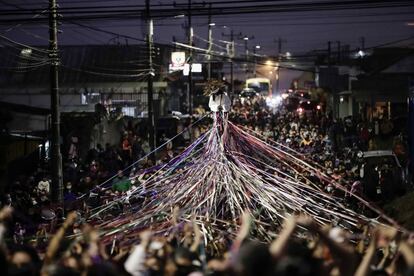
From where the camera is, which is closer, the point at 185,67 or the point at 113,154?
the point at 113,154

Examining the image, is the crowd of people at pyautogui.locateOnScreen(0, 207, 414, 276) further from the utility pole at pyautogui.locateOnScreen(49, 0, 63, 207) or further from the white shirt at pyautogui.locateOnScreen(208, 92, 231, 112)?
the utility pole at pyautogui.locateOnScreen(49, 0, 63, 207)

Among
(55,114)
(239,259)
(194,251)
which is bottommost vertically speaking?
(194,251)

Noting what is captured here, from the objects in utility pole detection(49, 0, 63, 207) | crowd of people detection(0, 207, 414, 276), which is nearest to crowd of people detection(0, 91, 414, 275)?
crowd of people detection(0, 207, 414, 276)

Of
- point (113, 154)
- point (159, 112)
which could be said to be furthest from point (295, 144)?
point (159, 112)

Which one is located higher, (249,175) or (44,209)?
(249,175)

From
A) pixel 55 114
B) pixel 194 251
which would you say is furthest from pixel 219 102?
pixel 55 114

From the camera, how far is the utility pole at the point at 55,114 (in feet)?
51.0

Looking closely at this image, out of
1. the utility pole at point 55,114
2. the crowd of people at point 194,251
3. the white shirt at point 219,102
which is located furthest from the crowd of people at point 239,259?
the utility pole at point 55,114

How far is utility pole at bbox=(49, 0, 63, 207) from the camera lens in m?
15.6

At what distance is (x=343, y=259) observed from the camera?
567 cm

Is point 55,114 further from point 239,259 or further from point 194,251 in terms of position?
point 239,259

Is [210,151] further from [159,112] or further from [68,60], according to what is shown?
[68,60]

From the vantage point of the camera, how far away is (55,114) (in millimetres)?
15914

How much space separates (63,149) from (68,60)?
17763 mm
